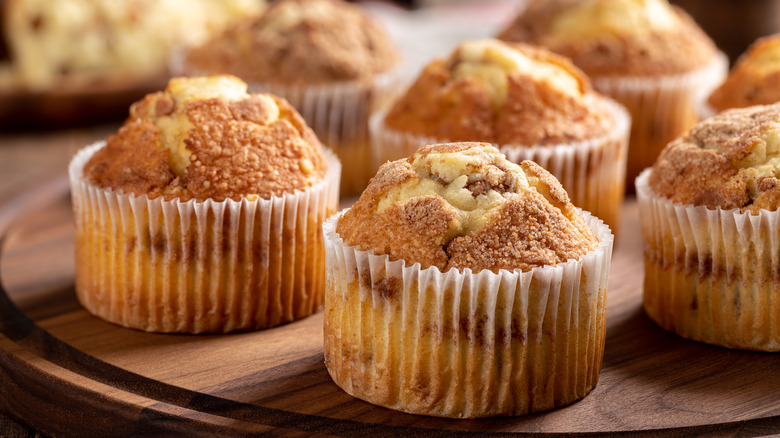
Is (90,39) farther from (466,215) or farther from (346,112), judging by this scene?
(466,215)

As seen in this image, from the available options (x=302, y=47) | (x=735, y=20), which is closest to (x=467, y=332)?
(x=302, y=47)

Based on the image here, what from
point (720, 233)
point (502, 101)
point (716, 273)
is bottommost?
point (716, 273)

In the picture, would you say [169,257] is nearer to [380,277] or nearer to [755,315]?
[380,277]

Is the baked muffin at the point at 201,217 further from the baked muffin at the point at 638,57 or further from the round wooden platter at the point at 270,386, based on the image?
the baked muffin at the point at 638,57

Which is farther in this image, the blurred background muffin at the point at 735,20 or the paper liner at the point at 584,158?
the blurred background muffin at the point at 735,20

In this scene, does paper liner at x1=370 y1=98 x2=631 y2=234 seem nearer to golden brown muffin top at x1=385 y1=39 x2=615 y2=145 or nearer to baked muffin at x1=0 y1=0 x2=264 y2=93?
golden brown muffin top at x1=385 y1=39 x2=615 y2=145

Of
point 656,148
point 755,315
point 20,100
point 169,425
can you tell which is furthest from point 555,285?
point 20,100

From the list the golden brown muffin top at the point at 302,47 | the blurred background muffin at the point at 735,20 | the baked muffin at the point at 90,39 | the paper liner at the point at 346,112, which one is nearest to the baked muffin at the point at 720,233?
the paper liner at the point at 346,112
